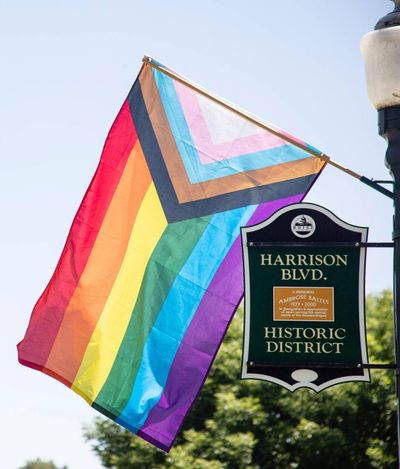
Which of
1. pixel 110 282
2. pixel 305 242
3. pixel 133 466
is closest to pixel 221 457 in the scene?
pixel 133 466

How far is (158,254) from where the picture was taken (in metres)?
9.50

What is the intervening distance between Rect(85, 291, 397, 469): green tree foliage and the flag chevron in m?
19.9

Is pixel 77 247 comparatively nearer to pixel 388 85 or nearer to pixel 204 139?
pixel 204 139

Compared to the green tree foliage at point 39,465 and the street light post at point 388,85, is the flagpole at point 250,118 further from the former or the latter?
the green tree foliage at point 39,465

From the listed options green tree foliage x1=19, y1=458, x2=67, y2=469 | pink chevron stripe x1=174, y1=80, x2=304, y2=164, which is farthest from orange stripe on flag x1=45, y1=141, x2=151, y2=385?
green tree foliage x1=19, y1=458, x2=67, y2=469

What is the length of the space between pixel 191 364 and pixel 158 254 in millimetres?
1012

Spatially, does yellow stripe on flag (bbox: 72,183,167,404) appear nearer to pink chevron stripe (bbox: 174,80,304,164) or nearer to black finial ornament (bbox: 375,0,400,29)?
pink chevron stripe (bbox: 174,80,304,164)

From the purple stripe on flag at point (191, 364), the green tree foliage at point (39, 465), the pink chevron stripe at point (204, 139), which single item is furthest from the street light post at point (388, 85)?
the green tree foliage at point (39, 465)

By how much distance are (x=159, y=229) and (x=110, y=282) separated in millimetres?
593

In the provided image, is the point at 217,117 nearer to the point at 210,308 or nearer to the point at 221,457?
the point at 210,308

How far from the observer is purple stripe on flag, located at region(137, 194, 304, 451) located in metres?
8.95

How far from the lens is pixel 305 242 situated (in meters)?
7.30

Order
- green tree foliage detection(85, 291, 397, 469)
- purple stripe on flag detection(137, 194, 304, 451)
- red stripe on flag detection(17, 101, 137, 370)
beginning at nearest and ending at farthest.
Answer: purple stripe on flag detection(137, 194, 304, 451) → red stripe on flag detection(17, 101, 137, 370) → green tree foliage detection(85, 291, 397, 469)

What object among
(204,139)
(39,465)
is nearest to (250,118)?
(204,139)
